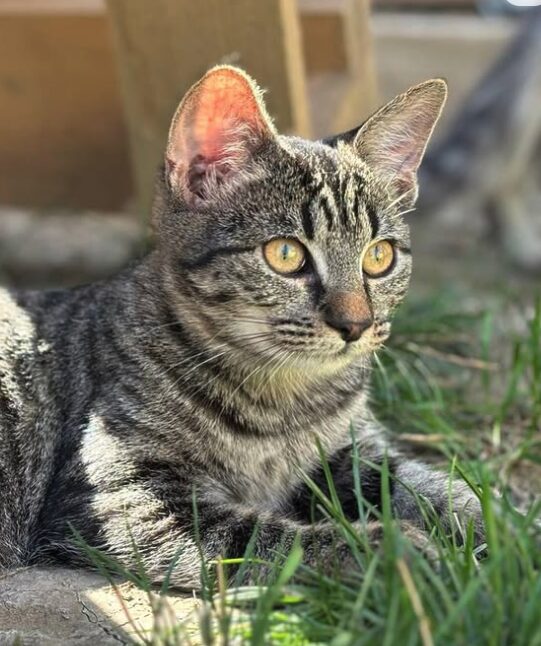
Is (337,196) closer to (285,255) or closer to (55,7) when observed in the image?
(285,255)

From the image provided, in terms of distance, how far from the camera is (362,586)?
87.7 inches

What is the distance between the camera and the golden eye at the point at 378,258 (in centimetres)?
281

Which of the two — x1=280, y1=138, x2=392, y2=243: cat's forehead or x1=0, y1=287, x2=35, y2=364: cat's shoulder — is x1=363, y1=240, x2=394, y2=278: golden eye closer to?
x1=280, y1=138, x2=392, y2=243: cat's forehead

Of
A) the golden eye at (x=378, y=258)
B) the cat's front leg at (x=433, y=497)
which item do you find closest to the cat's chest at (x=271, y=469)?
the cat's front leg at (x=433, y=497)

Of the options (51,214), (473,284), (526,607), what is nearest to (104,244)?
(51,214)

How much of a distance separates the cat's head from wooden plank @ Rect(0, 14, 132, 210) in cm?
293

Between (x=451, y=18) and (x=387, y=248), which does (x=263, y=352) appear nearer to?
(x=387, y=248)

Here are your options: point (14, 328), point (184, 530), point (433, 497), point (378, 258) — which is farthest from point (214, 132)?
point (433, 497)

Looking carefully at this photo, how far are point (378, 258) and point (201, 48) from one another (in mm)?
1593

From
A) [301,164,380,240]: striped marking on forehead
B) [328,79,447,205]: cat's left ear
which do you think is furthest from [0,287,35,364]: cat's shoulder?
[328,79,447,205]: cat's left ear

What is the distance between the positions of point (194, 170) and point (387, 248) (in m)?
0.57

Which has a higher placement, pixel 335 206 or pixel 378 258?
pixel 335 206

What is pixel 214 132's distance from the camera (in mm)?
2816

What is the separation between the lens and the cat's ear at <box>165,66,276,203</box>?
272 centimetres
